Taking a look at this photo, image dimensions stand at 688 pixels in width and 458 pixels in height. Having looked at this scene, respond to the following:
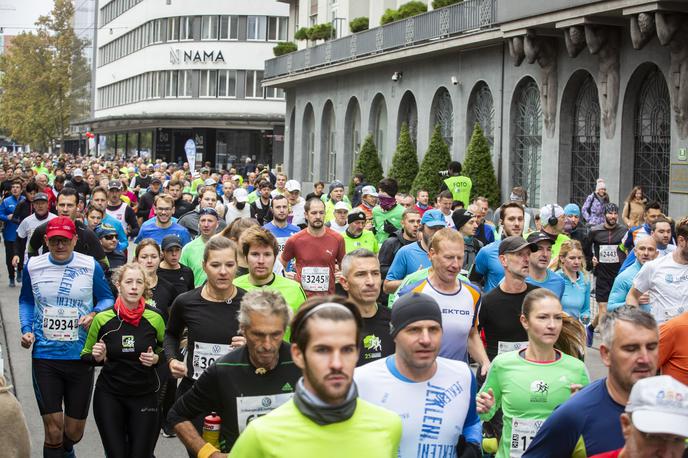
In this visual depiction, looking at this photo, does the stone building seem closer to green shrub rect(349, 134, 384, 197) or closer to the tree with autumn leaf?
green shrub rect(349, 134, 384, 197)

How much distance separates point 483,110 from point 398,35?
186 inches

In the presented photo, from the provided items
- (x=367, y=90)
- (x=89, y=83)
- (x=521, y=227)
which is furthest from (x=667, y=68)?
(x=89, y=83)

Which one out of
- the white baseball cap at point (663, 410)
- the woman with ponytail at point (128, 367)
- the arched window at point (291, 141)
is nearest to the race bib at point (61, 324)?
the woman with ponytail at point (128, 367)

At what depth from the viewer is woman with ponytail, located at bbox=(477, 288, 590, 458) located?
6.57m

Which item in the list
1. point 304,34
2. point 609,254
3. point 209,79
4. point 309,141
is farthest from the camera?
point 209,79

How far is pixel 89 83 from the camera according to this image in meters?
107

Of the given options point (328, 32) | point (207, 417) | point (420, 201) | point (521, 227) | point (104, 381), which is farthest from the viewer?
point (328, 32)

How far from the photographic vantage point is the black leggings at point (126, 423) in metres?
7.87

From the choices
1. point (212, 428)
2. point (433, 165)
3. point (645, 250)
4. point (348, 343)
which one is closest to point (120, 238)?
point (645, 250)

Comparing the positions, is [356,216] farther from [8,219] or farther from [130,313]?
[8,219]

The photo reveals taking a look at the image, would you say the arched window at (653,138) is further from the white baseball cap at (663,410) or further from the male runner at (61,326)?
the white baseball cap at (663,410)

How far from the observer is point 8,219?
69.8 ft

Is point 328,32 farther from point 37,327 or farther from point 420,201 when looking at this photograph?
point 37,327

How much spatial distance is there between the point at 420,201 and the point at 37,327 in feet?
35.0
